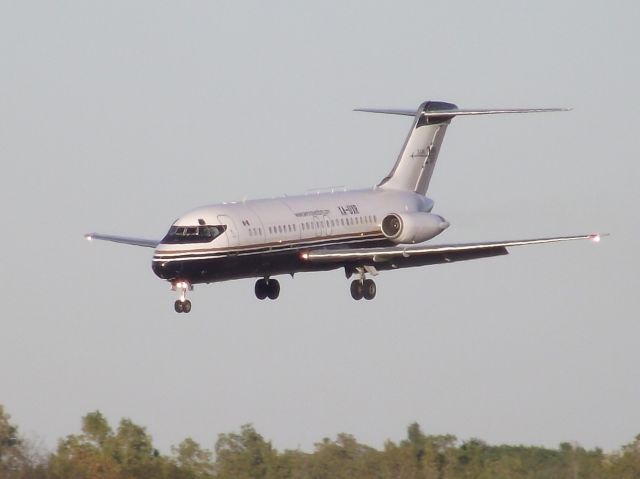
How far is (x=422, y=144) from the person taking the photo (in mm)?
61062

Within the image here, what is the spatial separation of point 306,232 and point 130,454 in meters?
12.5

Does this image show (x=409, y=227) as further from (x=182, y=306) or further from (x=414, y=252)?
(x=182, y=306)

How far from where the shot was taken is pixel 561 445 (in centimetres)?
7119

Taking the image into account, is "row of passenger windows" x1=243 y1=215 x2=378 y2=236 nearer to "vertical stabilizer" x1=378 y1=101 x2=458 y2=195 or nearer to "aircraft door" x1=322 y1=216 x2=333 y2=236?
"aircraft door" x1=322 y1=216 x2=333 y2=236

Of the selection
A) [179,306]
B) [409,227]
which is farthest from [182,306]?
[409,227]

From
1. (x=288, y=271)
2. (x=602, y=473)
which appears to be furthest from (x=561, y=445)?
(x=288, y=271)

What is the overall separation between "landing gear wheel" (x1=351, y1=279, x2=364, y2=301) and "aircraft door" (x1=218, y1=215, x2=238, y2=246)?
604cm

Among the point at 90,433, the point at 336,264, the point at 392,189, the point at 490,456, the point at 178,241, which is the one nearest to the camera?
the point at 178,241

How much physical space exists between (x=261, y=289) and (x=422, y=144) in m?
7.95

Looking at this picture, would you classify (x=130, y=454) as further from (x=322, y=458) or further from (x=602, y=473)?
(x=602, y=473)

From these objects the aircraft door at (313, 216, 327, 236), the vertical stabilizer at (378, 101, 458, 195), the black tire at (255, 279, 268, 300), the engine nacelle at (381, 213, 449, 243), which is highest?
the vertical stabilizer at (378, 101, 458, 195)

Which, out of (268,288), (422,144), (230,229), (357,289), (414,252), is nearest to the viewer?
(230,229)

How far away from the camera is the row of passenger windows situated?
52.5 meters

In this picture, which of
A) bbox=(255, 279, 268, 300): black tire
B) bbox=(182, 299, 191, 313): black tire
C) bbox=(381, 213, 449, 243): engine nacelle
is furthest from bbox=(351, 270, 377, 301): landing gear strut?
bbox=(182, 299, 191, 313): black tire
